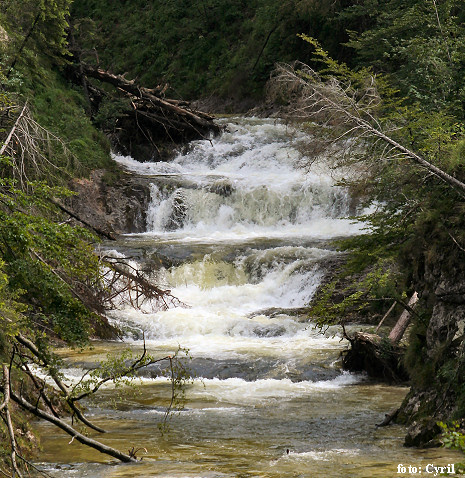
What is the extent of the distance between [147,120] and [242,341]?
14.6 m

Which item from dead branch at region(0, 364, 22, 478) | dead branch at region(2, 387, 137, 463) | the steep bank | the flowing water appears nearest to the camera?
dead branch at region(0, 364, 22, 478)

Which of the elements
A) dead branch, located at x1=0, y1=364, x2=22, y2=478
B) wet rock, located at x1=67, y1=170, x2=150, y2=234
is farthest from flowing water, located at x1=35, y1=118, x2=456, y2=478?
dead branch, located at x1=0, y1=364, x2=22, y2=478

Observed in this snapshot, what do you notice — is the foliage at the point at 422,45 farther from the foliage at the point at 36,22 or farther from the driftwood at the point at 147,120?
the foliage at the point at 36,22

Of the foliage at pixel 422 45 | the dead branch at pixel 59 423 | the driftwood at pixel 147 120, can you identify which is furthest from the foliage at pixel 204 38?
the dead branch at pixel 59 423

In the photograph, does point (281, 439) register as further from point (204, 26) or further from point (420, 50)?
point (204, 26)

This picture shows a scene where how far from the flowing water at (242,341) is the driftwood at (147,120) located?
786mm

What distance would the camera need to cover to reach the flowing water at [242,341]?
23.5 ft

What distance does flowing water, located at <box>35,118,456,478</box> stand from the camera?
7172 millimetres

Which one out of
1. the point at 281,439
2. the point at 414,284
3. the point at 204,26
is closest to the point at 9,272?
the point at 281,439

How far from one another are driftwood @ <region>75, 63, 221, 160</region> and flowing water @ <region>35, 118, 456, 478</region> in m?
0.79

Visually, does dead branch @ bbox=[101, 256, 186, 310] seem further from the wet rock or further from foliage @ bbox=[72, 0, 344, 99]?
foliage @ bbox=[72, 0, 344, 99]

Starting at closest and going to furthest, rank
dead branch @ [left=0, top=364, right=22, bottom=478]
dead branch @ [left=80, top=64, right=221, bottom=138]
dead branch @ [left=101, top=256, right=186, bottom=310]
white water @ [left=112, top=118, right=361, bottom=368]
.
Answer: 1. dead branch @ [left=0, top=364, right=22, bottom=478]
2. dead branch @ [left=101, top=256, right=186, bottom=310]
3. white water @ [left=112, top=118, right=361, bottom=368]
4. dead branch @ [left=80, top=64, right=221, bottom=138]

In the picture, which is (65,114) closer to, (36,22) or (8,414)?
(36,22)

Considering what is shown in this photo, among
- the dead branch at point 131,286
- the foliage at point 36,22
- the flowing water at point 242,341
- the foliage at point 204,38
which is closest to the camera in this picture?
the flowing water at point 242,341
